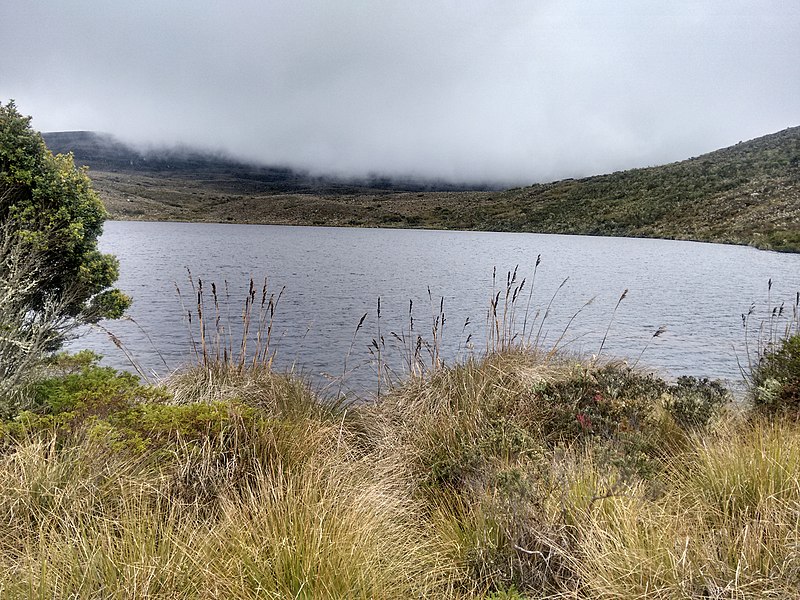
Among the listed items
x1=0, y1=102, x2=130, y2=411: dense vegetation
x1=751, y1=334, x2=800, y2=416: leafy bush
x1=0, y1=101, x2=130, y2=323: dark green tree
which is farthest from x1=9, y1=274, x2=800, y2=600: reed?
x1=0, y1=101, x2=130, y2=323: dark green tree

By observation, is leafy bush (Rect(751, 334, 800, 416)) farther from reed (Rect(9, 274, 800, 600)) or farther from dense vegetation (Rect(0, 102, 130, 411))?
dense vegetation (Rect(0, 102, 130, 411))

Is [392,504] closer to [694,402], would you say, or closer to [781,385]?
[694,402]

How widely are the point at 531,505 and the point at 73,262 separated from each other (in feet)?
21.4

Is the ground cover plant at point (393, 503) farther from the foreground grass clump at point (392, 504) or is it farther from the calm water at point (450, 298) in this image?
the calm water at point (450, 298)

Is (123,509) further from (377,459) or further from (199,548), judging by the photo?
(377,459)

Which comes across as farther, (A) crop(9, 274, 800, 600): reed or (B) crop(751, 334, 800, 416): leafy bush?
(B) crop(751, 334, 800, 416): leafy bush

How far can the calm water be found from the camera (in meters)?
13.6

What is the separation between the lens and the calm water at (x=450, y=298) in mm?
13578

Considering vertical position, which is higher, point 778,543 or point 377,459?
point 778,543

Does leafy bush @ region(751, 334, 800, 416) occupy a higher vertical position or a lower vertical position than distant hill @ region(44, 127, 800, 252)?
lower

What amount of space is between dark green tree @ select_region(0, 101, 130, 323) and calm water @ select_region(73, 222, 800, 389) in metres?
4.33

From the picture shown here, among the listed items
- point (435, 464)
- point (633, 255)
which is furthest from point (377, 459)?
point (633, 255)

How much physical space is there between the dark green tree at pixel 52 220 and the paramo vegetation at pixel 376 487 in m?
0.05

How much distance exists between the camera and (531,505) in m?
3.82
